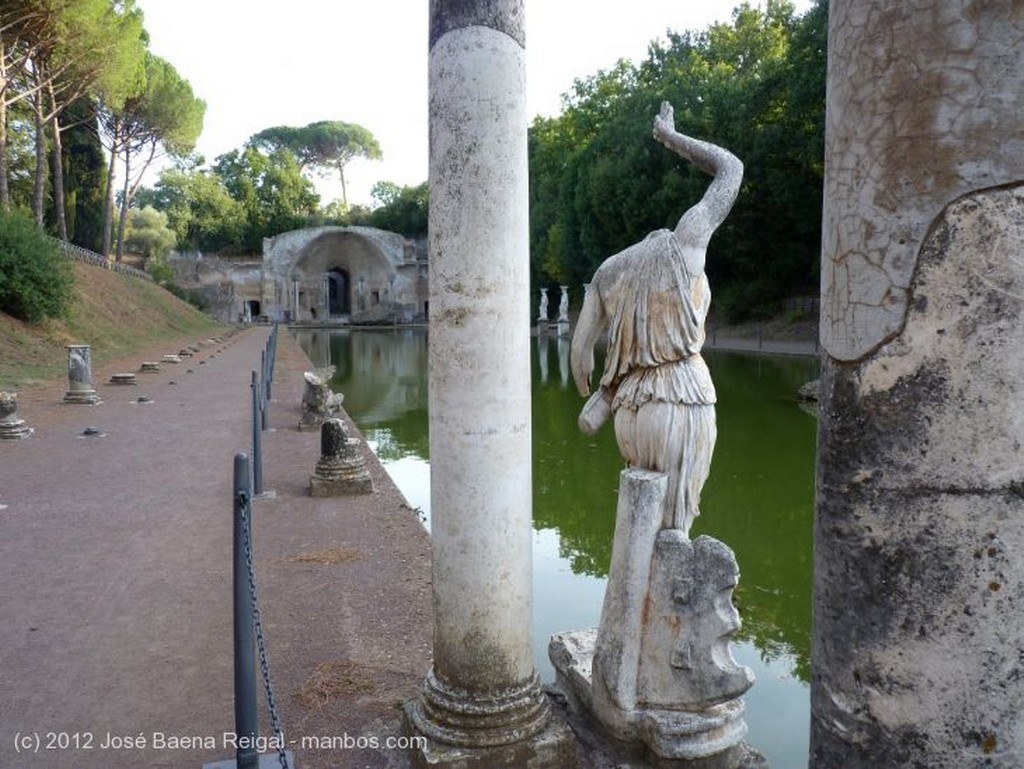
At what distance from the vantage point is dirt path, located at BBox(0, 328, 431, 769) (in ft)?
11.3

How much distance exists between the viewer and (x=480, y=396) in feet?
9.02

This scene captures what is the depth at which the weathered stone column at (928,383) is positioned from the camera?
1.14m

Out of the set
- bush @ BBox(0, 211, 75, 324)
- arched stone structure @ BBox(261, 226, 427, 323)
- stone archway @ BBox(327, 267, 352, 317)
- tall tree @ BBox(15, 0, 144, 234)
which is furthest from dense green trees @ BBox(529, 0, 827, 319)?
stone archway @ BBox(327, 267, 352, 317)

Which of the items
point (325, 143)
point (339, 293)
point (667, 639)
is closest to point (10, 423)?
point (667, 639)

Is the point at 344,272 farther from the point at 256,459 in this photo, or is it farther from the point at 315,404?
the point at 256,459

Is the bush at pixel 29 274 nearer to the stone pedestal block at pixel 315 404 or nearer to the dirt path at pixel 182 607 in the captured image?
the dirt path at pixel 182 607

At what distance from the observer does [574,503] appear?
8.82 metres

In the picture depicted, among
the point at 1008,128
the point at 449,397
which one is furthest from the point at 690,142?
the point at 1008,128

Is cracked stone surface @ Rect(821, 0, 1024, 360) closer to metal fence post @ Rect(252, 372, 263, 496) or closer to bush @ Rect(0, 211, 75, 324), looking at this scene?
metal fence post @ Rect(252, 372, 263, 496)

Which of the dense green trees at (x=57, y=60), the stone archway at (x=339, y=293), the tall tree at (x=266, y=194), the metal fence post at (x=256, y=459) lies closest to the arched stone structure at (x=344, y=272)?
the stone archway at (x=339, y=293)

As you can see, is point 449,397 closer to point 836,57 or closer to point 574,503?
point 836,57

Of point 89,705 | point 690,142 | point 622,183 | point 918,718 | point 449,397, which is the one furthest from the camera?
point 622,183

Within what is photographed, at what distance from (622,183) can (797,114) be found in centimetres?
717

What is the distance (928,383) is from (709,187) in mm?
1903
